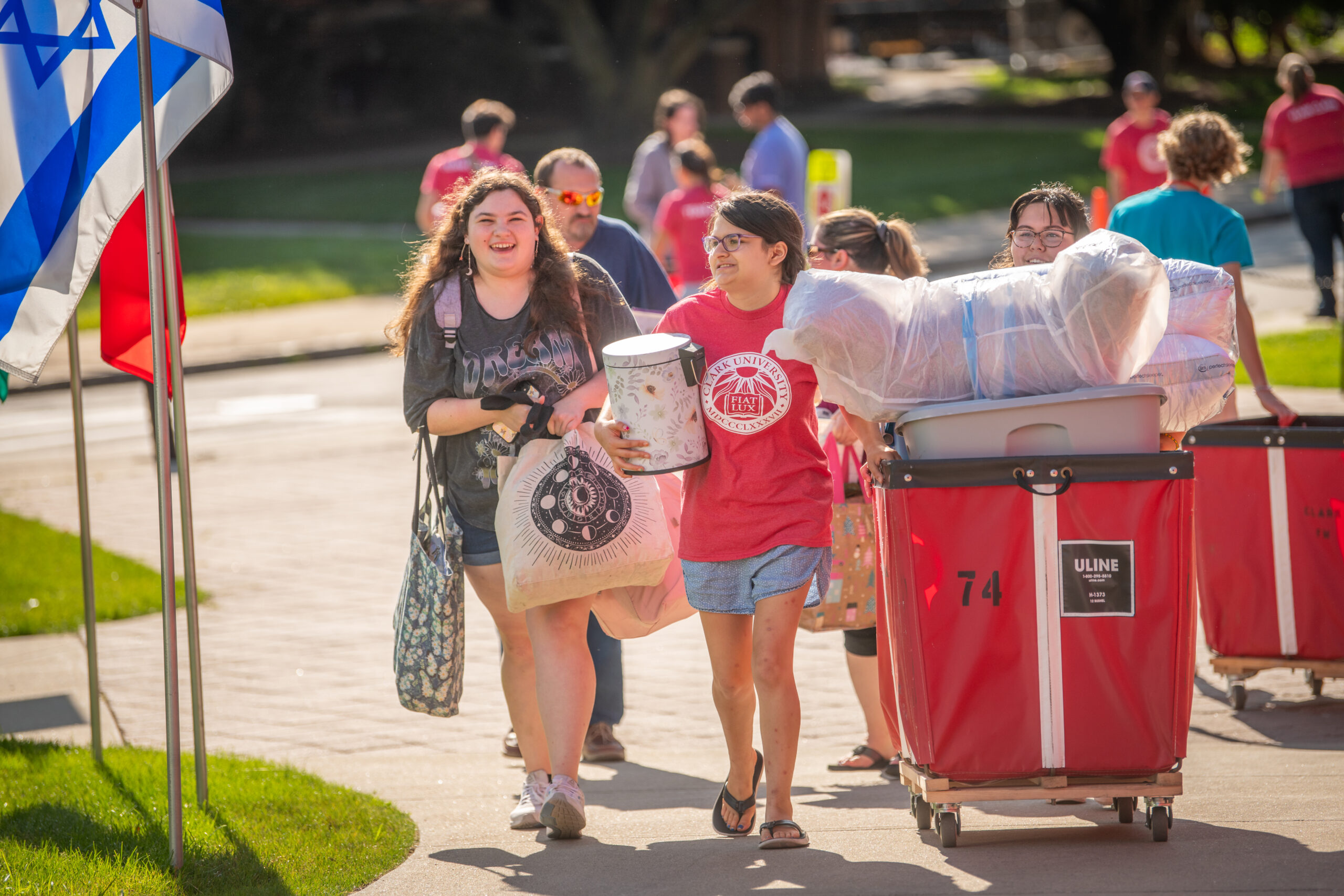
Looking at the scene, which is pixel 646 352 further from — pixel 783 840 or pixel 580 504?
pixel 783 840

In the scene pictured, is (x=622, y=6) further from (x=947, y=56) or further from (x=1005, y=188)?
(x=947, y=56)

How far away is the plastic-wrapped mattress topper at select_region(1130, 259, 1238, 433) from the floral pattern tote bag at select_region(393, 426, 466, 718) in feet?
6.75

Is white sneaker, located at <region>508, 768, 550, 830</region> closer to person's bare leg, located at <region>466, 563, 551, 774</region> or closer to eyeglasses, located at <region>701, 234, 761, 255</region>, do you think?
person's bare leg, located at <region>466, 563, 551, 774</region>

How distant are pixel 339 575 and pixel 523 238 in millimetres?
4090

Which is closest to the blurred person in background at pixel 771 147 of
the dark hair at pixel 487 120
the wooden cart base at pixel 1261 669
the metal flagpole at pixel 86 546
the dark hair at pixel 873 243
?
the dark hair at pixel 487 120

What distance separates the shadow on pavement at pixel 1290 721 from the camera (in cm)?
507

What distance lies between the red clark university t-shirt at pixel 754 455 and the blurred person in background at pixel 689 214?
5.66 meters

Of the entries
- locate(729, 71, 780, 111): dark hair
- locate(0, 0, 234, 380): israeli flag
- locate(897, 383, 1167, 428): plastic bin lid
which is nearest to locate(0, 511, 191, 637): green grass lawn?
locate(0, 0, 234, 380): israeli flag

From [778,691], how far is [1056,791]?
2.53ft

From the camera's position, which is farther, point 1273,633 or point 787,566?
point 1273,633

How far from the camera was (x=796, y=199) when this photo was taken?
10922 millimetres

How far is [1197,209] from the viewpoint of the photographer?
5922 mm

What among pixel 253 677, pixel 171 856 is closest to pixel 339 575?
pixel 253 677

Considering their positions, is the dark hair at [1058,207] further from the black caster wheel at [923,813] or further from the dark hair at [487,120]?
the dark hair at [487,120]
